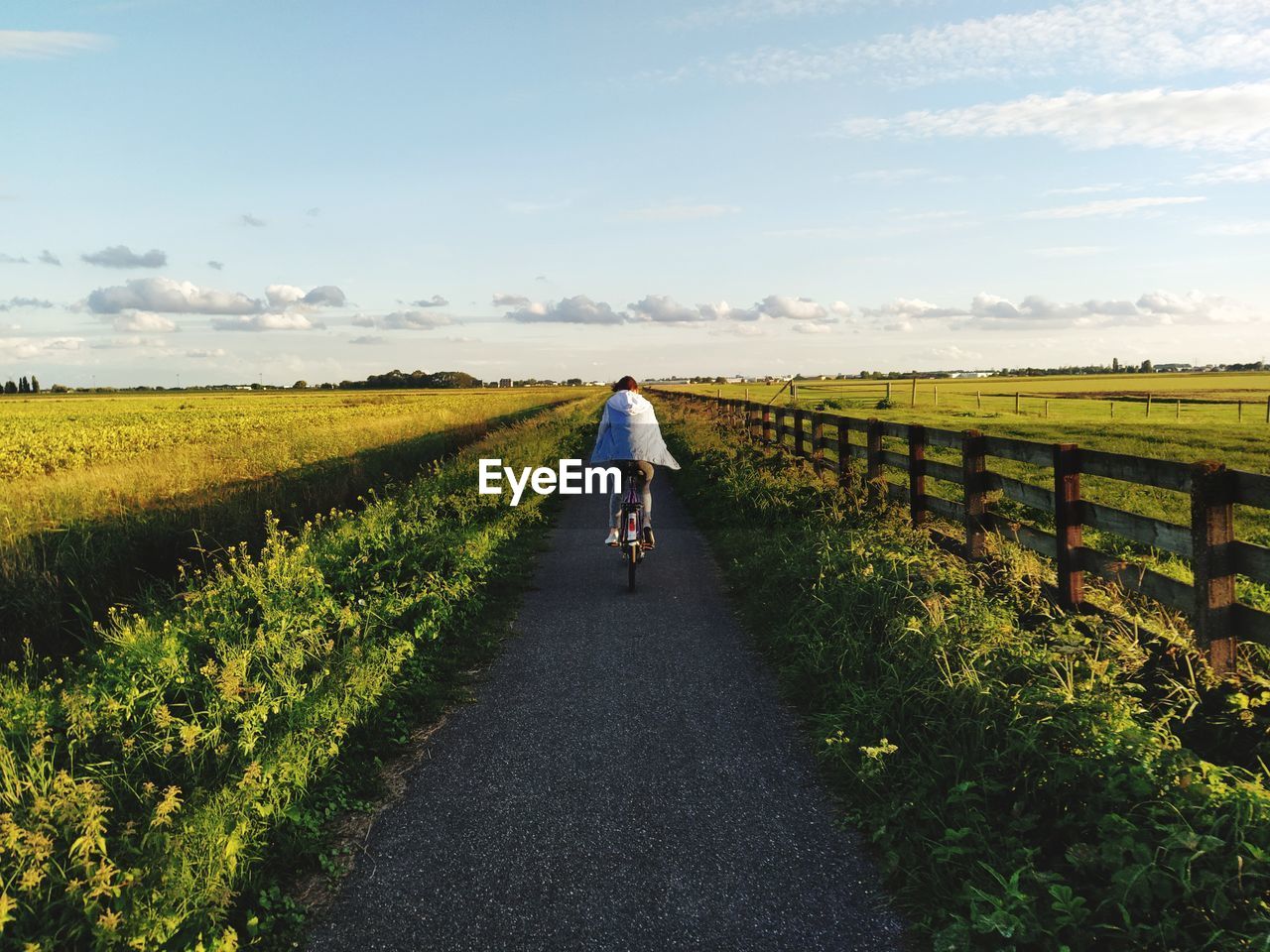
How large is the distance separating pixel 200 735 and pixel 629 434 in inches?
223

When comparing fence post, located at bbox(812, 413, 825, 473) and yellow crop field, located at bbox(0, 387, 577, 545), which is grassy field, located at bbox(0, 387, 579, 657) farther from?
fence post, located at bbox(812, 413, 825, 473)

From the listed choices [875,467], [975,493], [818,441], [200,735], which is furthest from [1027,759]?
[818,441]

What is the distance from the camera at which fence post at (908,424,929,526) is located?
8922 millimetres

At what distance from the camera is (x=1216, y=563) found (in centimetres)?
462

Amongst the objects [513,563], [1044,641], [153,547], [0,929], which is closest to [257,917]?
[0,929]

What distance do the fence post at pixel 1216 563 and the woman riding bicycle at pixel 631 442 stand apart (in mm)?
5202

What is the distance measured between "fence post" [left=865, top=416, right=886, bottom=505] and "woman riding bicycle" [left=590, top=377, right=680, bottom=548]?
3.08m

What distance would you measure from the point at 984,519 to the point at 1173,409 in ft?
170

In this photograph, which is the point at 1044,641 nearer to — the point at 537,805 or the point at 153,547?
the point at 537,805

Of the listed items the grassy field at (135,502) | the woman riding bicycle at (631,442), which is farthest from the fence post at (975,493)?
the grassy field at (135,502)

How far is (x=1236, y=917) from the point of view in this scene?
105 inches

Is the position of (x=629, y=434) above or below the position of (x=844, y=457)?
above

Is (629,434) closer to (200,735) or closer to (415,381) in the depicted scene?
(200,735)

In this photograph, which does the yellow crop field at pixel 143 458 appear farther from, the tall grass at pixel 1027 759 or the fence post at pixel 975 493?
the fence post at pixel 975 493
